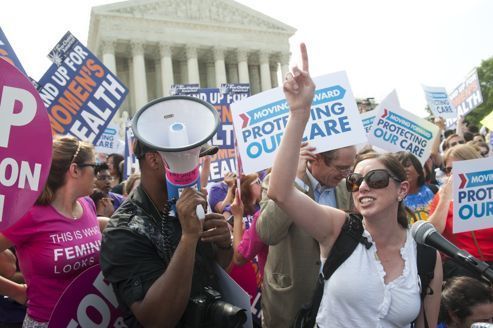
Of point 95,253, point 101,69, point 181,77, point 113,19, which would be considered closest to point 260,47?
point 181,77

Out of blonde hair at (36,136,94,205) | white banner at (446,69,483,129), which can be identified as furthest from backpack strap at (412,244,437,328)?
white banner at (446,69,483,129)

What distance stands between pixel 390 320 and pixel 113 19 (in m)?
44.7

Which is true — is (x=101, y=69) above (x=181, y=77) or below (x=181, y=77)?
below

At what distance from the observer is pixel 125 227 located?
1926mm

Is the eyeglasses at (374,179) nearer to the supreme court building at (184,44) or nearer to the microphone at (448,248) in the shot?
the microphone at (448,248)

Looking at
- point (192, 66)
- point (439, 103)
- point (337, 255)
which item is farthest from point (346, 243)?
point (192, 66)

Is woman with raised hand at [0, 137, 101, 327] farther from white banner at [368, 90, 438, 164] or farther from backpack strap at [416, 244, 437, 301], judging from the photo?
white banner at [368, 90, 438, 164]

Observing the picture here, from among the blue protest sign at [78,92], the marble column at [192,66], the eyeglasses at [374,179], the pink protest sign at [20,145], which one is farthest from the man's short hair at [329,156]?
the marble column at [192,66]

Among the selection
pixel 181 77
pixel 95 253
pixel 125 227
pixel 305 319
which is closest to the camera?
pixel 125 227

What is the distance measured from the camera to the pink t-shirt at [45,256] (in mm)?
2424

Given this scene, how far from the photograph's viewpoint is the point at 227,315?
1.77 metres

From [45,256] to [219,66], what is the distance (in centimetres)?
4469

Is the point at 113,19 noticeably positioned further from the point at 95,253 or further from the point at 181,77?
the point at 95,253

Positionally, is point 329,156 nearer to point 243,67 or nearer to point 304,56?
point 304,56
